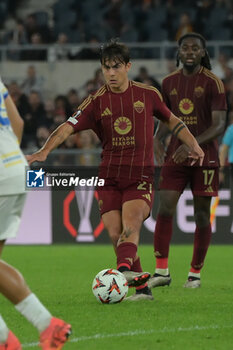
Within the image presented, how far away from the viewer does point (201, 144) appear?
8.73 m

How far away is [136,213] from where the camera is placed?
7539 mm

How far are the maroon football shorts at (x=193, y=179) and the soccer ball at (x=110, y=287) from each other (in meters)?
1.65

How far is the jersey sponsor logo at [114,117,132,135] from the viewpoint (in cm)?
766

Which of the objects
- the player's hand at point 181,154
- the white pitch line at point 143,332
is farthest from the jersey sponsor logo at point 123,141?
the white pitch line at point 143,332

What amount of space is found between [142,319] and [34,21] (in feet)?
49.7

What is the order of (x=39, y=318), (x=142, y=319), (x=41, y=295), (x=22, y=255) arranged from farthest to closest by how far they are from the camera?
1. (x=22, y=255)
2. (x=41, y=295)
3. (x=142, y=319)
4. (x=39, y=318)

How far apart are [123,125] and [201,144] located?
4.26ft

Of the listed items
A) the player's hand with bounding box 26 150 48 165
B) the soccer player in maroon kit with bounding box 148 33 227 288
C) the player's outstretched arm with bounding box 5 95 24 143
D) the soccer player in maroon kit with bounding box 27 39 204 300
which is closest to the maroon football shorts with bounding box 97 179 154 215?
the soccer player in maroon kit with bounding box 27 39 204 300

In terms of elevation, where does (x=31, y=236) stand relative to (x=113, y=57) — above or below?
below

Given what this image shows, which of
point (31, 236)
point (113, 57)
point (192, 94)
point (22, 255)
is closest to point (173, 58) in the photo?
point (31, 236)

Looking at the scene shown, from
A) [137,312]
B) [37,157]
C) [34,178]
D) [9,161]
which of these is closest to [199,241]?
[137,312]

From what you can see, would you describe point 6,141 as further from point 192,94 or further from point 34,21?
point 34,21

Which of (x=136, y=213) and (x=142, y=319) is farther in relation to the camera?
(x=136, y=213)

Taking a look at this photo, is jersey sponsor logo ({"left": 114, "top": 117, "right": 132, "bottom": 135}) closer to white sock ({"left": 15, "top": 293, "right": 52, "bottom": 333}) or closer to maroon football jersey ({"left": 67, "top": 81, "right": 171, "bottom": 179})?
maroon football jersey ({"left": 67, "top": 81, "right": 171, "bottom": 179})
